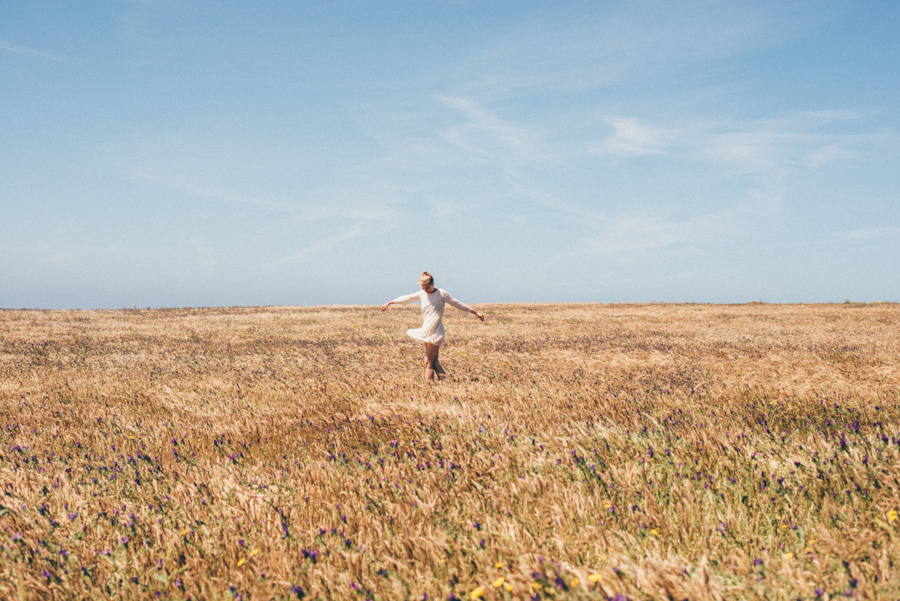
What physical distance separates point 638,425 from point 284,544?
304 cm

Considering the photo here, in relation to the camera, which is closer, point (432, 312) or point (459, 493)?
point (459, 493)

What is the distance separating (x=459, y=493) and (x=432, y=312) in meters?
6.07

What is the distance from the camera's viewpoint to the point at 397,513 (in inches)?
115

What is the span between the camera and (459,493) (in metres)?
3.20

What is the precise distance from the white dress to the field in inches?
77.4

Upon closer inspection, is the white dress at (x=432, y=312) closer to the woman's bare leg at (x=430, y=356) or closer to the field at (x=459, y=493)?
the woman's bare leg at (x=430, y=356)

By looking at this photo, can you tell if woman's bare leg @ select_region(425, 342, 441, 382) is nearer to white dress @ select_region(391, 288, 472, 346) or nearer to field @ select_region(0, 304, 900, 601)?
white dress @ select_region(391, 288, 472, 346)

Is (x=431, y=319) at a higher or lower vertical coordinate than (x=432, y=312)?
lower

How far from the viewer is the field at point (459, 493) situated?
7.39 feet

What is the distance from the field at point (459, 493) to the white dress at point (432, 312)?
1967 mm

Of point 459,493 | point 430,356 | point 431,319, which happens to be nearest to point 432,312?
point 431,319

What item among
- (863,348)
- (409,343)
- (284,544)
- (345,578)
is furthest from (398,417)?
(863,348)

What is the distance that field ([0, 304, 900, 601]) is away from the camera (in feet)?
7.39

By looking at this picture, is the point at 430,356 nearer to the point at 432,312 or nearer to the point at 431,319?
the point at 431,319
